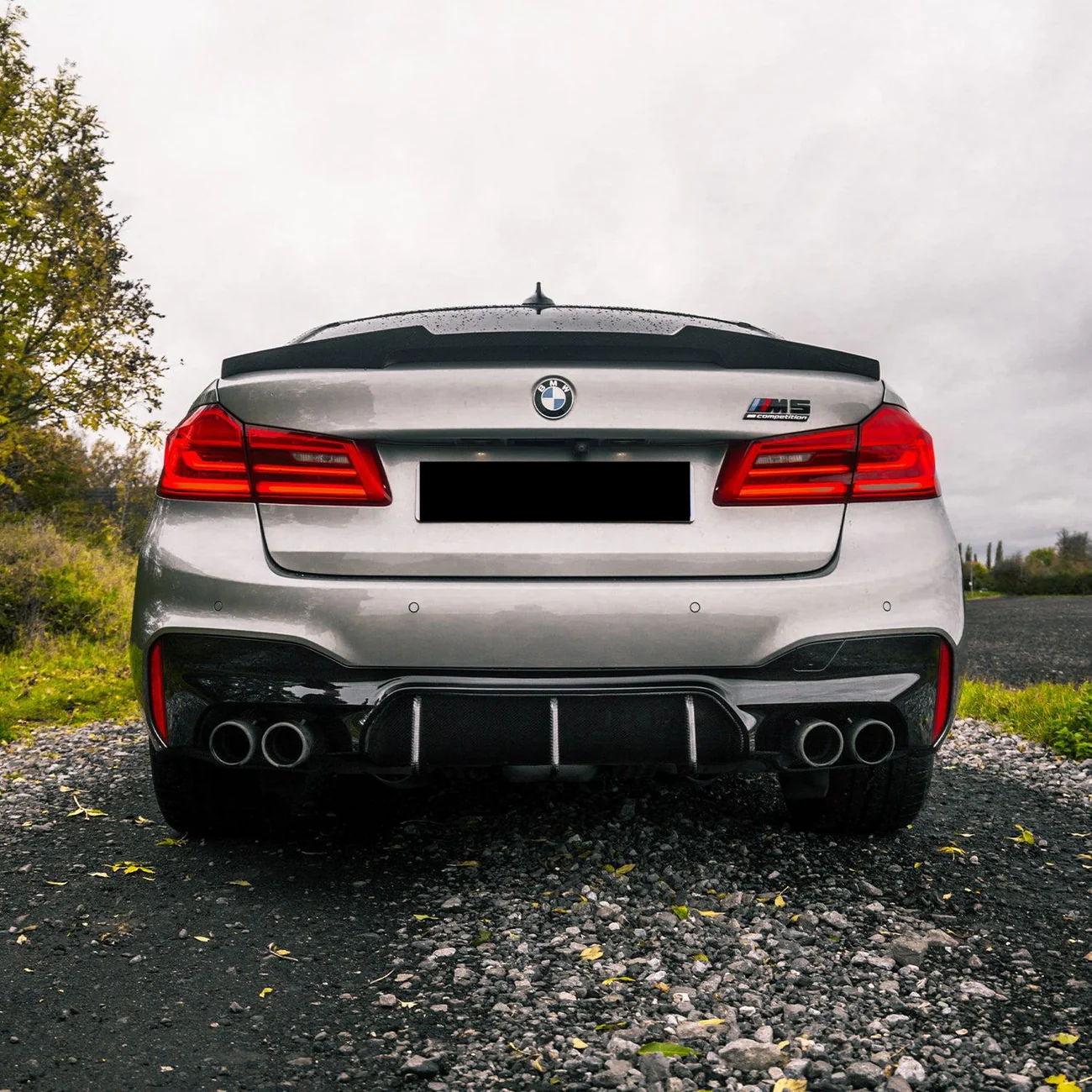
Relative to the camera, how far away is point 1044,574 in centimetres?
6234

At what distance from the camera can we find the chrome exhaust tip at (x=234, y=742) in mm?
2693

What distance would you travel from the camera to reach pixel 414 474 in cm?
262

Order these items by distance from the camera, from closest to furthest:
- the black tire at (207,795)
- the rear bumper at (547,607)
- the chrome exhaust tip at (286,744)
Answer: the rear bumper at (547,607)
the chrome exhaust tip at (286,744)
the black tire at (207,795)

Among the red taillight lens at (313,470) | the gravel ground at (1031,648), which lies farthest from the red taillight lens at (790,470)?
the gravel ground at (1031,648)

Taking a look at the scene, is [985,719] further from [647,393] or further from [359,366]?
[359,366]

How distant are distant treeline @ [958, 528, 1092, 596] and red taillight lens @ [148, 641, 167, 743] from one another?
62.2 meters

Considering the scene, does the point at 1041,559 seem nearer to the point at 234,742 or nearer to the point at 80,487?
the point at 80,487

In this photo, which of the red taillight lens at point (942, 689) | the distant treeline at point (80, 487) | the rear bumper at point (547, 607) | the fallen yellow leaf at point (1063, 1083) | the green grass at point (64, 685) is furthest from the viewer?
the distant treeline at point (80, 487)

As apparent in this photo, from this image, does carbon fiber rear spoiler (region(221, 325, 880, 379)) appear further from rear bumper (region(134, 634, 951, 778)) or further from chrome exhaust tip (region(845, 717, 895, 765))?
chrome exhaust tip (region(845, 717, 895, 765))

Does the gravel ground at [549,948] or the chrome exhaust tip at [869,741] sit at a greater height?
the chrome exhaust tip at [869,741]

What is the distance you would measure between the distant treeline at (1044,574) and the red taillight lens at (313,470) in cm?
6212

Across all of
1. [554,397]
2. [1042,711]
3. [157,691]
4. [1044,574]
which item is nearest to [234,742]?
[157,691]

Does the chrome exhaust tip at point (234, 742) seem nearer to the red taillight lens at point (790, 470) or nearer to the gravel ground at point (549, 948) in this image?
the gravel ground at point (549, 948)

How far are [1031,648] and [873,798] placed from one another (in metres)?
14.1
